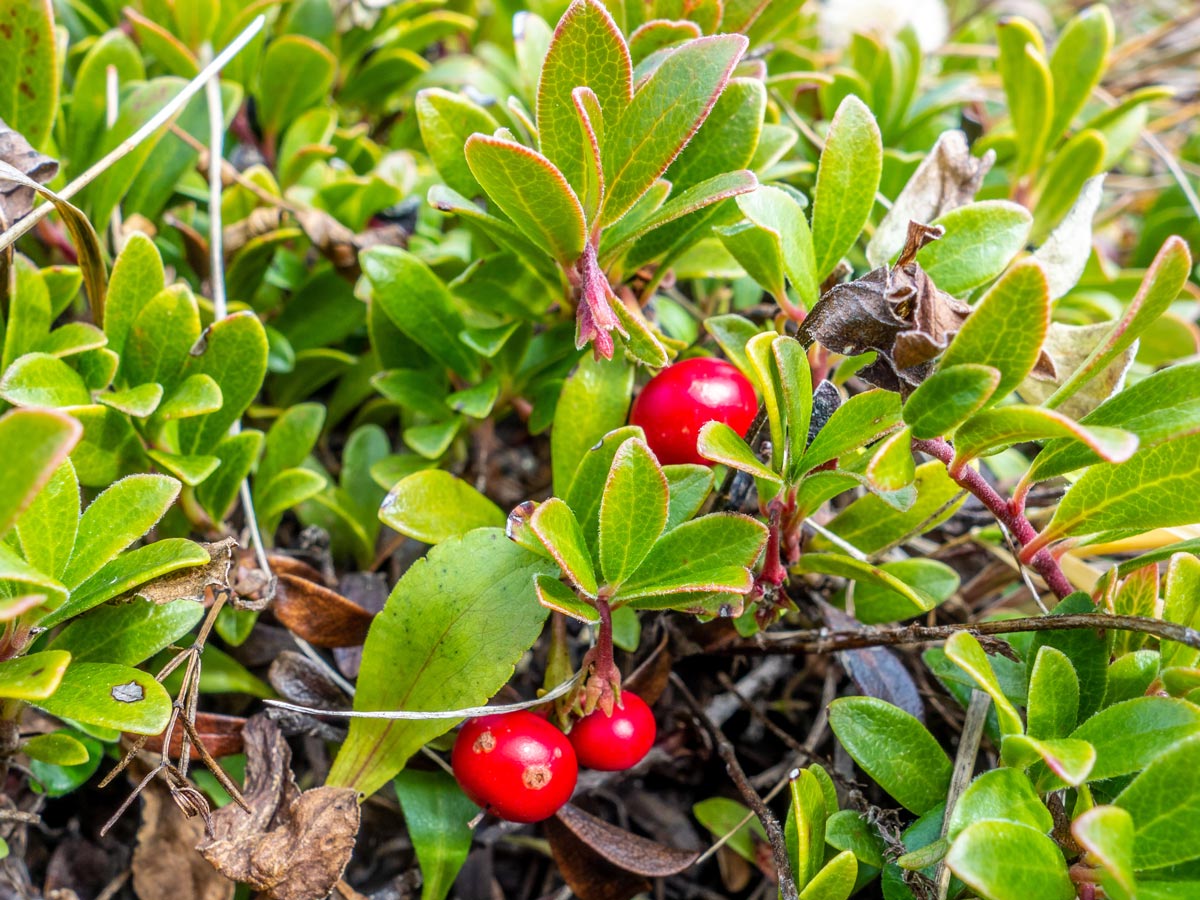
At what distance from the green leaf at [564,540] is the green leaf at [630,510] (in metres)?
0.04

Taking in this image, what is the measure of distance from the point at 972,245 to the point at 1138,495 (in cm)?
49

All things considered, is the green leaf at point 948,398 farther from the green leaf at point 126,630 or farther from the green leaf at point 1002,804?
the green leaf at point 126,630

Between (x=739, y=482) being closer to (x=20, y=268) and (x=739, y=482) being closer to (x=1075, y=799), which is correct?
(x=1075, y=799)

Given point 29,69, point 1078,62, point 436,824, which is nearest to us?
point 436,824

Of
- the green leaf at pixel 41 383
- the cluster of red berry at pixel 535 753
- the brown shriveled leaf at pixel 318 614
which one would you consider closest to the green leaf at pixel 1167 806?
the cluster of red berry at pixel 535 753

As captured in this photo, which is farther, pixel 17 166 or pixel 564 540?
pixel 17 166

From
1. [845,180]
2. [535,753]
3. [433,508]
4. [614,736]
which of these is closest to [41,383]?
[433,508]

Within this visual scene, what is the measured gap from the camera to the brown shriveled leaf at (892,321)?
1.30 metres

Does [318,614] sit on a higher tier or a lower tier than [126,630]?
lower

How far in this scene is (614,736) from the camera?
5.08 ft

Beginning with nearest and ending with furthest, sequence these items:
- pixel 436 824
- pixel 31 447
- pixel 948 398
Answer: pixel 31 447 → pixel 948 398 → pixel 436 824

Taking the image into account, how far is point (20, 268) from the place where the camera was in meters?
1.67

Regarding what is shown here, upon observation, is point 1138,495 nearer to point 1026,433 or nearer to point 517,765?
point 1026,433

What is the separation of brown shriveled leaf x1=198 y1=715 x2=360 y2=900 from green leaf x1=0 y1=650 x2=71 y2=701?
1.36ft
